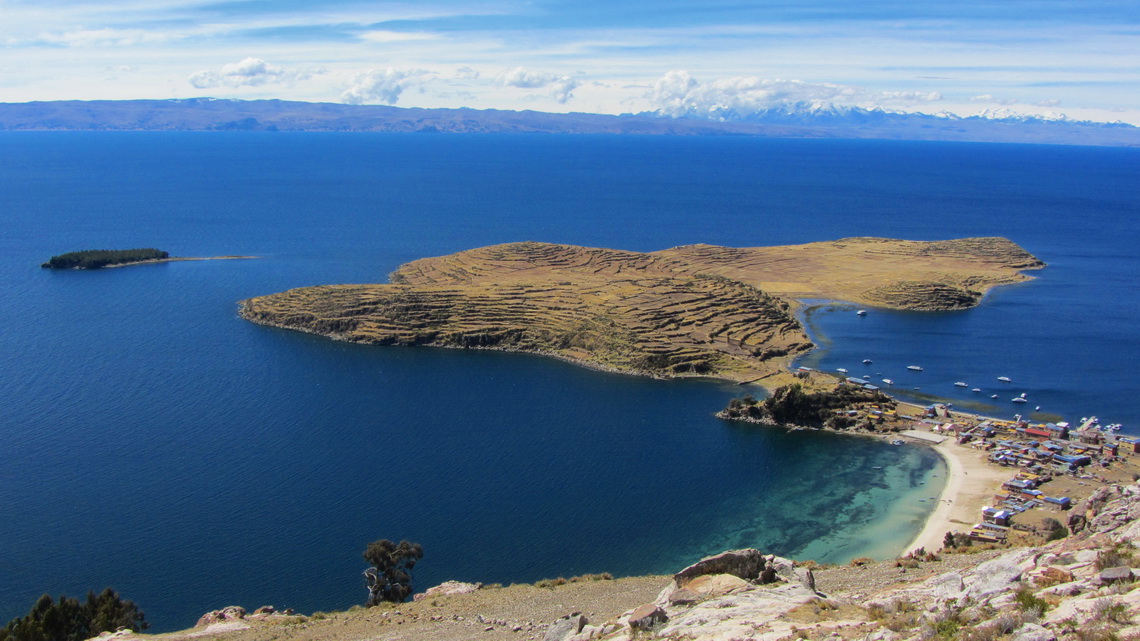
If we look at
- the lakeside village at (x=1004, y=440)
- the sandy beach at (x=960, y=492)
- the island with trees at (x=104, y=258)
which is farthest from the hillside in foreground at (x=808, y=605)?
the island with trees at (x=104, y=258)

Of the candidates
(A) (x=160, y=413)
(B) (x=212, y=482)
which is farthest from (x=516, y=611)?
(A) (x=160, y=413)

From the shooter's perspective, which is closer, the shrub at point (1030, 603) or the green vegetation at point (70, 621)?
the shrub at point (1030, 603)

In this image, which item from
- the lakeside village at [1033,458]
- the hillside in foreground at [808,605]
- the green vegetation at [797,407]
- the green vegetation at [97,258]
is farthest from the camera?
the green vegetation at [97,258]

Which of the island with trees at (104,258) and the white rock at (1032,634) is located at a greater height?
the white rock at (1032,634)

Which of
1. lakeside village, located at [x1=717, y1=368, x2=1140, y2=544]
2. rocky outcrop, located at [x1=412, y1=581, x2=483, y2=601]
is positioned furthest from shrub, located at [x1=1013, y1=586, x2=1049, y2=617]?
lakeside village, located at [x1=717, y1=368, x2=1140, y2=544]

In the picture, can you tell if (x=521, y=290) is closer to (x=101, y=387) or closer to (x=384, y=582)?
(x=101, y=387)

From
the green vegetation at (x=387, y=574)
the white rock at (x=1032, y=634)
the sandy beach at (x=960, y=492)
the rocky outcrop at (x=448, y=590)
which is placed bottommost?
the sandy beach at (x=960, y=492)

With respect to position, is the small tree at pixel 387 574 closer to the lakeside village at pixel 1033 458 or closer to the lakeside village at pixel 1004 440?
the lakeside village at pixel 1004 440
